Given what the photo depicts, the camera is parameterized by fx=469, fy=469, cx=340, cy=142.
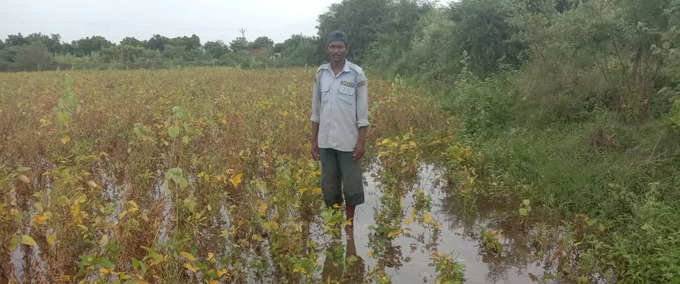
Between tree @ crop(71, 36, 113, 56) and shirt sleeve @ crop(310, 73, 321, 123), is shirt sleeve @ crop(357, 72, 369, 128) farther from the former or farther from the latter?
tree @ crop(71, 36, 113, 56)

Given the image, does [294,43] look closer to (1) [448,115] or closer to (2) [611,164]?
(1) [448,115]

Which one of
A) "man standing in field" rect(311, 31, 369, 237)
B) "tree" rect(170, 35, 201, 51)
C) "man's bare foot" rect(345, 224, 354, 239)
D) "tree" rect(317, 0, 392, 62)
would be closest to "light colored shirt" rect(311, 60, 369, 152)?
"man standing in field" rect(311, 31, 369, 237)

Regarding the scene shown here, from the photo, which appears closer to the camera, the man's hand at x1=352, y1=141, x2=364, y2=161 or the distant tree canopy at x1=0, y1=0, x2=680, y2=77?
the man's hand at x1=352, y1=141, x2=364, y2=161

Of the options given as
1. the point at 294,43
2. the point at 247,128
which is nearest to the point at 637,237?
the point at 247,128

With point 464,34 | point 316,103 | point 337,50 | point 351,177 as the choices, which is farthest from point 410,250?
point 464,34

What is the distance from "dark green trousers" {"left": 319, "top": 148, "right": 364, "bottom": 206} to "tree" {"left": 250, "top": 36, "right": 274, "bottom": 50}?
55.0 meters

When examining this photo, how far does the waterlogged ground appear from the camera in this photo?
2.94 m

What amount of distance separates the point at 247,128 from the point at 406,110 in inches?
116

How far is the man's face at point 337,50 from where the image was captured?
3447 mm

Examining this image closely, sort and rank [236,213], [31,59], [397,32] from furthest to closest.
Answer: [31,59]
[397,32]
[236,213]

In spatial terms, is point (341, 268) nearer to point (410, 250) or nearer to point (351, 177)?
point (410, 250)

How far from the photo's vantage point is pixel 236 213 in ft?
12.8

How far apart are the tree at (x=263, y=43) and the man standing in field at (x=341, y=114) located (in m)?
55.1

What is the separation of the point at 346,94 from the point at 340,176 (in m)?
0.75
